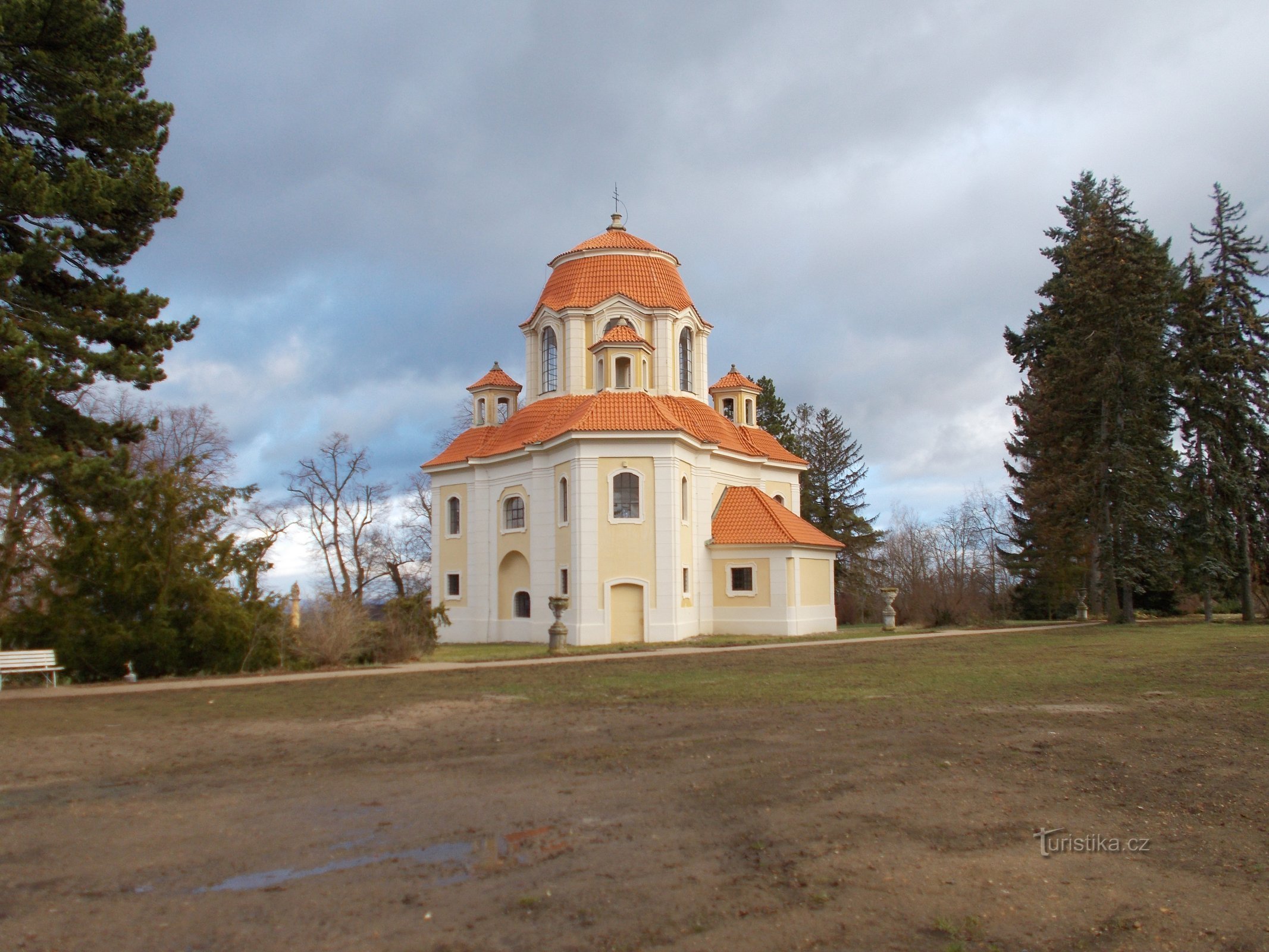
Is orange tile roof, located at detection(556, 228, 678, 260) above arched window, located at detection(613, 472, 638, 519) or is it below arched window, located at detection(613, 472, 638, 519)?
above

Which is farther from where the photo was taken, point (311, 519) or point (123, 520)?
point (311, 519)

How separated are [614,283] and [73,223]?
2286cm

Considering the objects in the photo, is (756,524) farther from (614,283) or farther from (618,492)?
(614,283)

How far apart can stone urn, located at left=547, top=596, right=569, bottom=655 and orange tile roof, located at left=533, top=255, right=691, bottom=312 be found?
44.9ft

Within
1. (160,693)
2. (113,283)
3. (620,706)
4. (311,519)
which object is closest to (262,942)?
(620,706)

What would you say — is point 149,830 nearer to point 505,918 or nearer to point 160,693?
point 505,918

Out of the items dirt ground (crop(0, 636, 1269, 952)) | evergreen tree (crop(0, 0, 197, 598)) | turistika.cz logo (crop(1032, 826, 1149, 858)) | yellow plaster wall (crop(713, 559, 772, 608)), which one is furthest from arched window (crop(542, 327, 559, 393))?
turistika.cz logo (crop(1032, 826, 1149, 858))

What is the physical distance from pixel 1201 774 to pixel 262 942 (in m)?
7.53

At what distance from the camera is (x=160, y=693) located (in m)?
16.4

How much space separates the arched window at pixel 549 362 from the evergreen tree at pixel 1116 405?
1961cm

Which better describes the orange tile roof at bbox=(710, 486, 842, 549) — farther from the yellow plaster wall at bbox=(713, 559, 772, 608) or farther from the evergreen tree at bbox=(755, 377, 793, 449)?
the evergreen tree at bbox=(755, 377, 793, 449)

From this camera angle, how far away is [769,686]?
628 inches

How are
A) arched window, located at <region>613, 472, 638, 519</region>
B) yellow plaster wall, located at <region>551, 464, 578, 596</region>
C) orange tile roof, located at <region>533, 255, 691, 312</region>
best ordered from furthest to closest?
orange tile roof, located at <region>533, 255, 691, 312</region> → arched window, located at <region>613, 472, 638, 519</region> → yellow plaster wall, located at <region>551, 464, 578, 596</region>

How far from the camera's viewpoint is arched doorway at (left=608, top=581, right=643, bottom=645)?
30.5 metres
